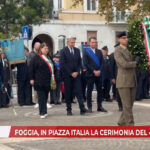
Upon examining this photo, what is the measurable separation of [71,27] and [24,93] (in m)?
26.5

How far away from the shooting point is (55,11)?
139 feet

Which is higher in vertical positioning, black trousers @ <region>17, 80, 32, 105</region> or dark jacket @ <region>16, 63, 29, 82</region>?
dark jacket @ <region>16, 63, 29, 82</region>

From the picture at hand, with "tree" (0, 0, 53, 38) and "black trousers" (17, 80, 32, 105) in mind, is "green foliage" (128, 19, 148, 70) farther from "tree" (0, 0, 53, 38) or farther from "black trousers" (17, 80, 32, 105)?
"tree" (0, 0, 53, 38)

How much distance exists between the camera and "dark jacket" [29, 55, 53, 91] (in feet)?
41.5

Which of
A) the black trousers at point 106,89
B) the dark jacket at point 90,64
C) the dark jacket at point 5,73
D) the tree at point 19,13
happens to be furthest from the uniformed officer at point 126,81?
the tree at point 19,13

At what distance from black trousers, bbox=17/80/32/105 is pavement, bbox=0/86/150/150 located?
0.39 metres

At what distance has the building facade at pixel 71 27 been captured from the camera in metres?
42.1

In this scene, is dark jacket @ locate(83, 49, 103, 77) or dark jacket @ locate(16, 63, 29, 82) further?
dark jacket @ locate(16, 63, 29, 82)

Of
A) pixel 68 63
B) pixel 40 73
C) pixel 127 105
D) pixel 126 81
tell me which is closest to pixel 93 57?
pixel 68 63

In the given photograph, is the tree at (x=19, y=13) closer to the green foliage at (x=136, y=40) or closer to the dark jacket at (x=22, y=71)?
the dark jacket at (x=22, y=71)

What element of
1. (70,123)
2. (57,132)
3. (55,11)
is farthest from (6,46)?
(55,11)

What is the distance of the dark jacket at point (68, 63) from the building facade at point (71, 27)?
28.2 meters

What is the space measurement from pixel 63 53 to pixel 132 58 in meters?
2.76

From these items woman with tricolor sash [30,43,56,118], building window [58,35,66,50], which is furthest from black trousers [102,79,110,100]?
building window [58,35,66,50]
